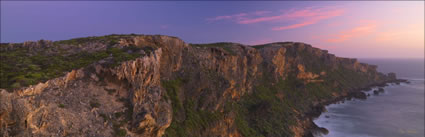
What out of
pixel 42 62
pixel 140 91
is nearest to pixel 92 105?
pixel 140 91

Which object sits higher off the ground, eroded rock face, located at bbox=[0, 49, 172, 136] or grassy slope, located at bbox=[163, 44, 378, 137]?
eroded rock face, located at bbox=[0, 49, 172, 136]

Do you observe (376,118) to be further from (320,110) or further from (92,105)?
(92,105)

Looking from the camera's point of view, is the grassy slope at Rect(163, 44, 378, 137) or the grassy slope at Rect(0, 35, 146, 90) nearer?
the grassy slope at Rect(0, 35, 146, 90)

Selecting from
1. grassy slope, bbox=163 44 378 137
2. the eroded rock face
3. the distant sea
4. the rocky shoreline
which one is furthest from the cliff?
the distant sea

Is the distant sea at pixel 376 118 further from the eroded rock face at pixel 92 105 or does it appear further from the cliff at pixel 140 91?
the eroded rock face at pixel 92 105

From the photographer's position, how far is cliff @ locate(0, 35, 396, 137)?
14.8m

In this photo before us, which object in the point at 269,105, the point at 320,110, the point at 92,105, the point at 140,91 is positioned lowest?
the point at 320,110

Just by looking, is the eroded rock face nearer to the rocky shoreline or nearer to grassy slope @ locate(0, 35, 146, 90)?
grassy slope @ locate(0, 35, 146, 90)

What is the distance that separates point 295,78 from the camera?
81562mm

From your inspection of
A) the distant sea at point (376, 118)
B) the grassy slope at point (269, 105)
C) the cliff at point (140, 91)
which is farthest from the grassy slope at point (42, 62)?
the distant sea at point (376, 118)

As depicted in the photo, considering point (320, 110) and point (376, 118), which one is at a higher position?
point (320, 110)

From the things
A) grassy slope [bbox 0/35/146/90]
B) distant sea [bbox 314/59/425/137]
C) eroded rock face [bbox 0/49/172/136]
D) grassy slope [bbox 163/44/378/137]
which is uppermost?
grassy slope [bbox 0/35/146/90]

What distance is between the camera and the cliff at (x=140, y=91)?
581 inches

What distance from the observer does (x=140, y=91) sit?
72.5ft
